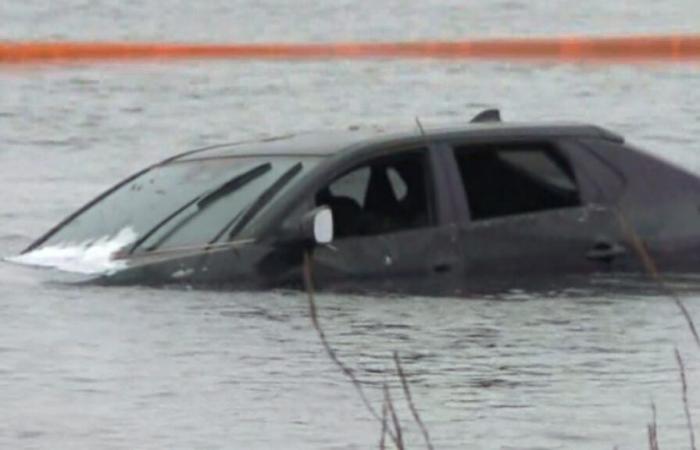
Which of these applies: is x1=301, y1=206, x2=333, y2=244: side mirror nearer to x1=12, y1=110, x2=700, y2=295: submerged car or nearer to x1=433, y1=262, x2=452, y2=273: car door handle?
x1=12, y1=110, x2=700, y2=295: submerged car

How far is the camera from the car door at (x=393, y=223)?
1250 cm

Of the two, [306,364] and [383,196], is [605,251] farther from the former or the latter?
[306,364]

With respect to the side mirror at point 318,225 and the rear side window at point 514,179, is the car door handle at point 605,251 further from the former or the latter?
the side mirror at point 318,225

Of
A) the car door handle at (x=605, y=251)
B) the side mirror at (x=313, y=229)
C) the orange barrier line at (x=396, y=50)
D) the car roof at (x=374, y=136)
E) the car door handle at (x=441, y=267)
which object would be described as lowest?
the orange barrier line at (x=396, y=50)

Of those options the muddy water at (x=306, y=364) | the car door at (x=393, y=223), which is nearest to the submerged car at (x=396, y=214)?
the car door at (x=393, y=223)

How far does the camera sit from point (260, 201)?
12.5 meters

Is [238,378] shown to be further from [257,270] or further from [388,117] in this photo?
[388,117]

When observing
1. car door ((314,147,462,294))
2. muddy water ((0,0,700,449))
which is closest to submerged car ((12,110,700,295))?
car door ((314,147,462,294))

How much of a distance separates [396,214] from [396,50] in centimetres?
2388

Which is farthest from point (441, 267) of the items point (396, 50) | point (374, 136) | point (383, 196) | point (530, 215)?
point (396, 50)

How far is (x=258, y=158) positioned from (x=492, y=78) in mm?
19235

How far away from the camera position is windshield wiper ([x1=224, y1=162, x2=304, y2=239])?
12.4 m

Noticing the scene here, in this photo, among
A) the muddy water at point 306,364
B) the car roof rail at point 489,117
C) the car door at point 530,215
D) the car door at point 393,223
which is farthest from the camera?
the car roof rail at point 489,117

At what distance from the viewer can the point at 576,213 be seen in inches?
511
